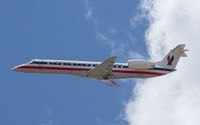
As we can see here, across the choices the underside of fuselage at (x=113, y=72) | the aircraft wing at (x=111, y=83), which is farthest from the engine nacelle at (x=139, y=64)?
the aircraft wing at (x=111, y=83)

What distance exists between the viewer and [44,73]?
48.7 meters

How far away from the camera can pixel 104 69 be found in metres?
46.6

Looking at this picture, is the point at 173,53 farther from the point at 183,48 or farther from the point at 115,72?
the point at 115,72

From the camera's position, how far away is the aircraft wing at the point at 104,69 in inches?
1802

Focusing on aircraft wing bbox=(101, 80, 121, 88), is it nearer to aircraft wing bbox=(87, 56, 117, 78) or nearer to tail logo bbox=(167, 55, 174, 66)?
aircraft wing bbox=(87, 56, 117, 78)

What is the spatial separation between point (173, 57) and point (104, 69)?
10431 mm

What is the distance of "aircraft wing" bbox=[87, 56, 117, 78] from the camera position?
1802 inches

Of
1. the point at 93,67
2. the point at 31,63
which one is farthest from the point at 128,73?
the point at 31,63

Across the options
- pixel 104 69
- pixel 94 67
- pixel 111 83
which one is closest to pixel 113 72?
pixel 111 83

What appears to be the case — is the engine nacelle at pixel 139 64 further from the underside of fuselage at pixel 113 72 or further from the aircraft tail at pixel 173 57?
the aircraft tail at pixel 173 57

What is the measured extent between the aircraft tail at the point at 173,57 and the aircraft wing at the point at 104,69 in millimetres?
7456

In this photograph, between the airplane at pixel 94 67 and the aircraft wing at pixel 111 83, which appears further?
the aircraft wing at pixel 111 83

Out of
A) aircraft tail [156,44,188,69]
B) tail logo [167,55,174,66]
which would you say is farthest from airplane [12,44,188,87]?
tail logo [167,55,174,66]

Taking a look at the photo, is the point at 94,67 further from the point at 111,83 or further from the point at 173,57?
the point at 173,57
